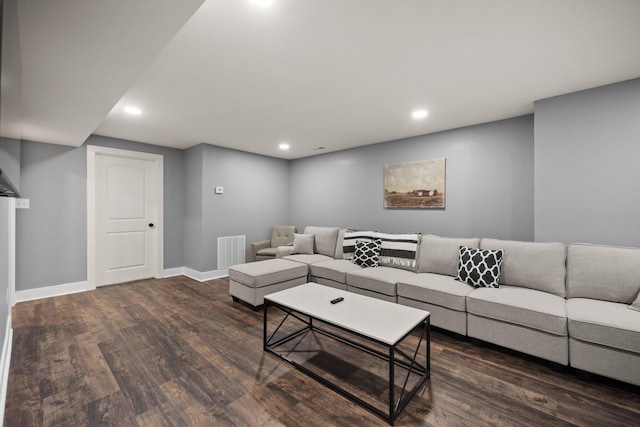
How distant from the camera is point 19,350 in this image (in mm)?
2375

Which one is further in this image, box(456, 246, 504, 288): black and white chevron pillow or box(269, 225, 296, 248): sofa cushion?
box(269, 225, 296, 248): sofa cushion

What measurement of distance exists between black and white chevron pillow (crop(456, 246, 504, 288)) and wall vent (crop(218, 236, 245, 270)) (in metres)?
3.81

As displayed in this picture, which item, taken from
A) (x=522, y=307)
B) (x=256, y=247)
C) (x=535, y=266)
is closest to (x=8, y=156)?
(x=522, y=307)

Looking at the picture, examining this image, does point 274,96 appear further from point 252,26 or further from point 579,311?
point 579,311

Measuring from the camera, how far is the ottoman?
10.9 feet

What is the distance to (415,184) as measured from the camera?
13.8ft

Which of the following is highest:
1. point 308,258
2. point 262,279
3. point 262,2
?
point 262,2

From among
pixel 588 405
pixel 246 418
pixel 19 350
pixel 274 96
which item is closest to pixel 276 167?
pixel 274 96

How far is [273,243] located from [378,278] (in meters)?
2.77

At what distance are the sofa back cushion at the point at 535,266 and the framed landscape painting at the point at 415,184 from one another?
132 centimetres

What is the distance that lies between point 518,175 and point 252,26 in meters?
3.40

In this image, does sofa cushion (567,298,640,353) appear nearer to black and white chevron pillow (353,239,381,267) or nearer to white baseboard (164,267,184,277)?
black and white chevron pillow (353,239,381,267)

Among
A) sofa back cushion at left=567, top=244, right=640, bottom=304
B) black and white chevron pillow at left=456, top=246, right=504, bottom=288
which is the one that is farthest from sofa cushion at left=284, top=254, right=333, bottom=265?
sofa back cushion at left=567, top=244, right=640, bottom=304

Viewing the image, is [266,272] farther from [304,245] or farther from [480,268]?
[480,268]
